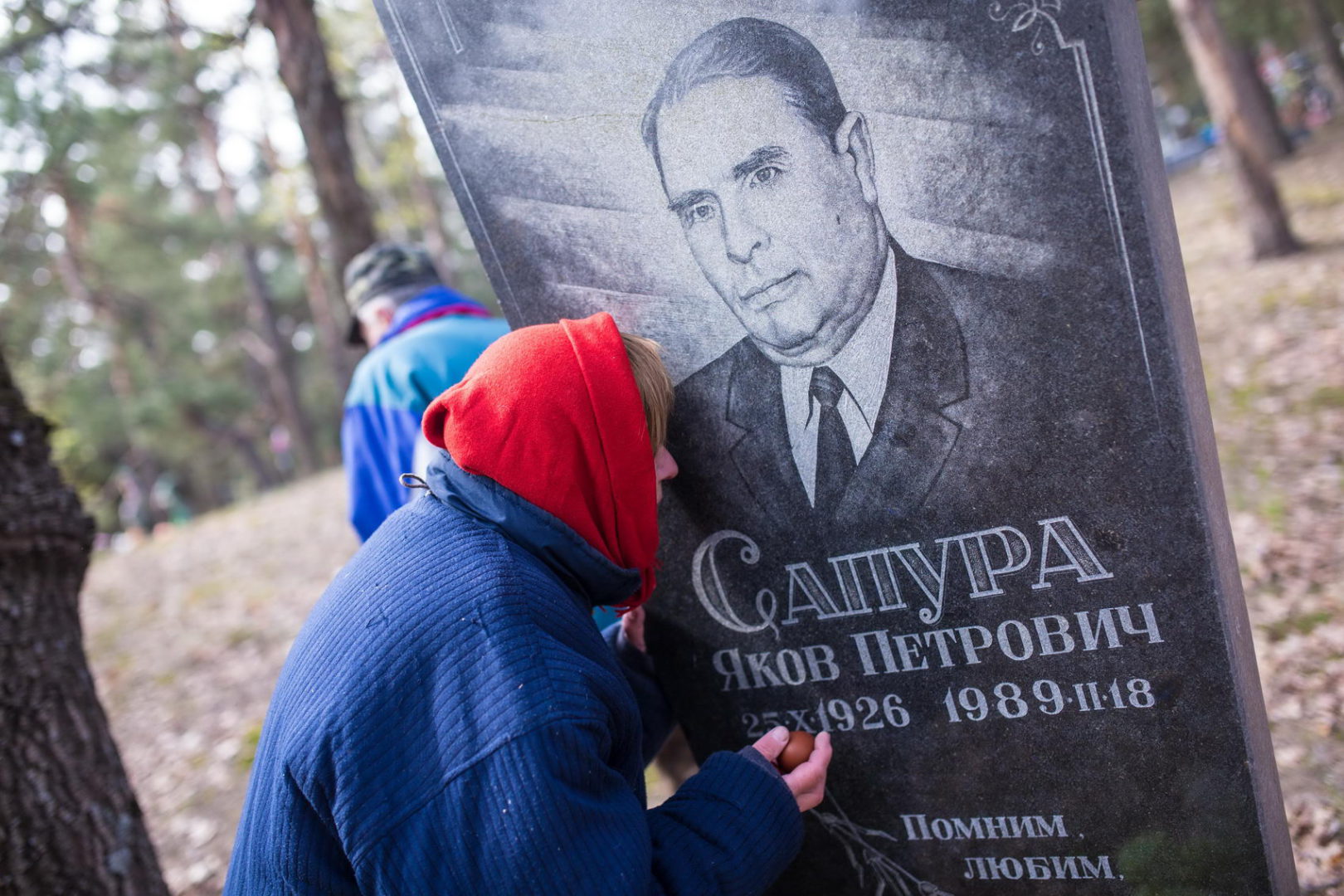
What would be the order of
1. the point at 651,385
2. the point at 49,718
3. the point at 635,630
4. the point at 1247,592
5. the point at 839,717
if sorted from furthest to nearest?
the point at 1247,592, the point at 49,718, the point at 635,630, the point at 839,717, the point at 651,385

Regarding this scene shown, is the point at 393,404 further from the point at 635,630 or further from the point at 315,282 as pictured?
the point at 315,282

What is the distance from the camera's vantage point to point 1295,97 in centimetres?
2088

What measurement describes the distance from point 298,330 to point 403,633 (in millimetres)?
34069

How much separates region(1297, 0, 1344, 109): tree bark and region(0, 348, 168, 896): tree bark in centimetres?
1860

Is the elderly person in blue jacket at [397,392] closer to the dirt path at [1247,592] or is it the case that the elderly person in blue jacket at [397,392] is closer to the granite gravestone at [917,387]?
the granite gravestone at [917,387]

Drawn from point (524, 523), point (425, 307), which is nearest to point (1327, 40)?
point (425, 307)

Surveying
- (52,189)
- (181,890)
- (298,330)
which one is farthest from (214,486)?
(181,890)

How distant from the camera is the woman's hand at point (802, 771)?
6.46 ft

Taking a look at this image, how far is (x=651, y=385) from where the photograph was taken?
1.88 metres

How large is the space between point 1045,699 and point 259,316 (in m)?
25.6

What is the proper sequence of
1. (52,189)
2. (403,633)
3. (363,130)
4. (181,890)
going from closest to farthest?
(403,633) → (181,890) → (52,189) → (363,130)

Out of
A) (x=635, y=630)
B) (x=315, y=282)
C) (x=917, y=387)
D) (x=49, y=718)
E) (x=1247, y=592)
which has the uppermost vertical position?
(x=315, y=282)

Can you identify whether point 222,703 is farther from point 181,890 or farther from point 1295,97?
point 1295,97

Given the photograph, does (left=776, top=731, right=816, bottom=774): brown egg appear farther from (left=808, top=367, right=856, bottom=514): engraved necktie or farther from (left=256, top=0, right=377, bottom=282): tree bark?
(left=256, top=0, right=377, bottom=282): tree bark
